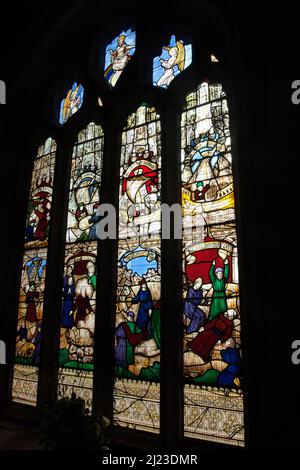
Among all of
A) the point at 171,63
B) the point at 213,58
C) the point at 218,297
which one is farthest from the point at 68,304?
the point at 213,58

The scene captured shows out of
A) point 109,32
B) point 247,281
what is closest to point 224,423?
point 247,281

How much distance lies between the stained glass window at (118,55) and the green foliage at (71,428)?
9.61ft

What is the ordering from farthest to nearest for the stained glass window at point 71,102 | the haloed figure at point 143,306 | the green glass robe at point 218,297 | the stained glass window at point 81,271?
the stained glass window at point 71,102 → the stained glass window at point 81,271 → the haloed figure at point 143,306 → the green glass robe at point 218,297

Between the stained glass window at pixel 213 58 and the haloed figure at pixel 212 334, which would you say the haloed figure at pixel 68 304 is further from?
the stained glass window at pixel 213 58

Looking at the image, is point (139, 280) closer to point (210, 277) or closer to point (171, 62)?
point (210, 277)

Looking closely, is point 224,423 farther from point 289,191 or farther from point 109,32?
point 109,32

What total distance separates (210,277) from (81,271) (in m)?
1.19

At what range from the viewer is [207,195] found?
269 cm

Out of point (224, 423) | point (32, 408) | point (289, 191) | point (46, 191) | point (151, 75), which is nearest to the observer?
point (289, 191)

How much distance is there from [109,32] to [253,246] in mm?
3056

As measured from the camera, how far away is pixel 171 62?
3299 millimetres


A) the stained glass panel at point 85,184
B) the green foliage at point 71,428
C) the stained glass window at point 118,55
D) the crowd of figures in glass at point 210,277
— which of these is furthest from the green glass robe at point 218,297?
the stained glass window at point 118,55

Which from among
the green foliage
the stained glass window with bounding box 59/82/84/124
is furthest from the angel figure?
the green foliage

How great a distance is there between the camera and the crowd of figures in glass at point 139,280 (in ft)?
8.43
